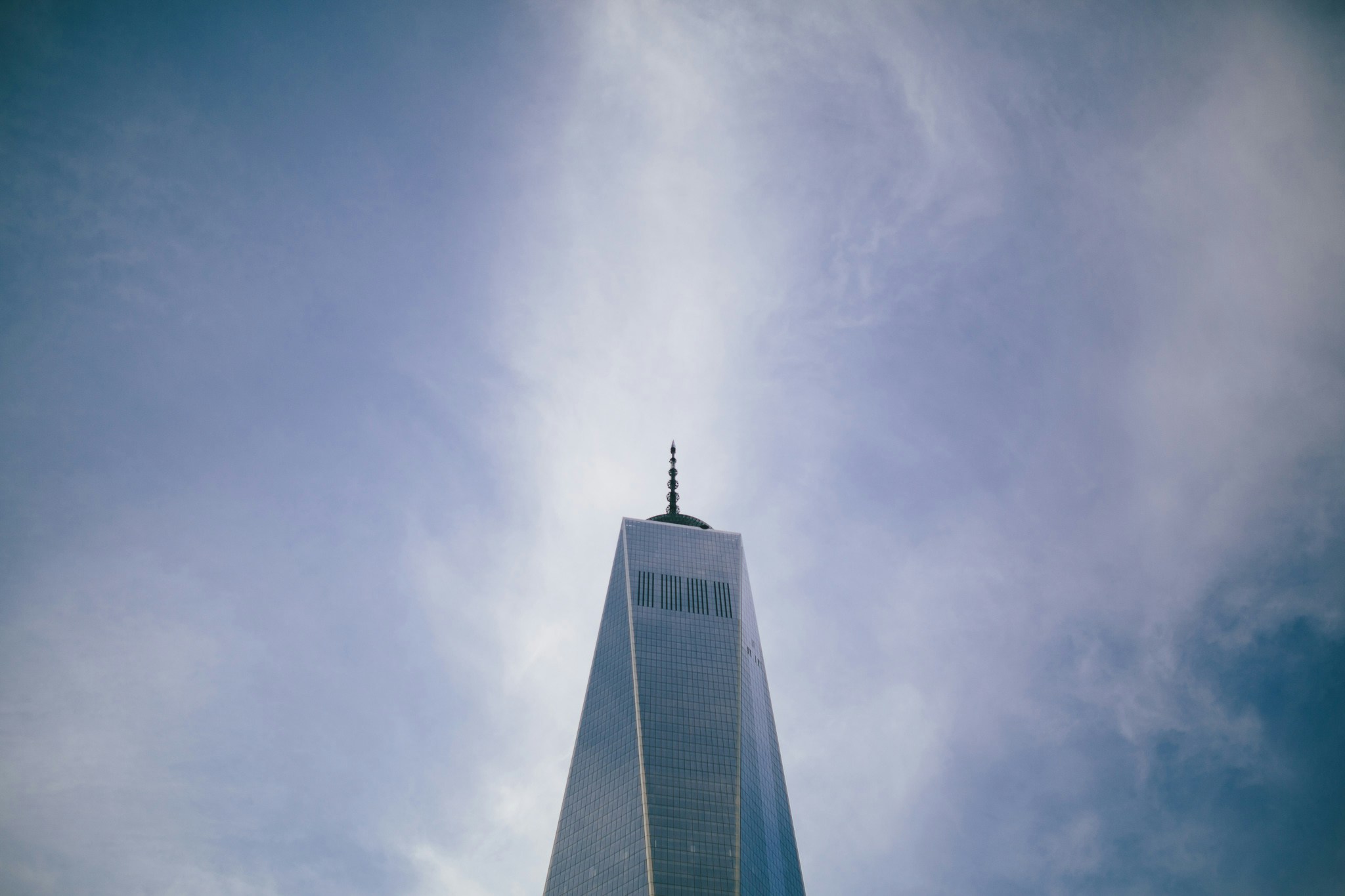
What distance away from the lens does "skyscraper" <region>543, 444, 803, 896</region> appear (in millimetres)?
105250

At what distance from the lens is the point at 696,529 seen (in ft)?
494

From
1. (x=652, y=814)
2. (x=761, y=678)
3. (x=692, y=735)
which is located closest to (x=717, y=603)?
(x=761, y=678)

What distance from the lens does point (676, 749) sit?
114m

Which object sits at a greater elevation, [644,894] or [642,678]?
[642,678]

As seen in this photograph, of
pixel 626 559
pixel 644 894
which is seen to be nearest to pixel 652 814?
pixel 644 894

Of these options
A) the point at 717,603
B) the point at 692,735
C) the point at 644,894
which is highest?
the point at 717,603

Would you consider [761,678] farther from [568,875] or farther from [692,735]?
[568,875]

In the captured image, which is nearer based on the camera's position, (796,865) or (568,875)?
(568,875)

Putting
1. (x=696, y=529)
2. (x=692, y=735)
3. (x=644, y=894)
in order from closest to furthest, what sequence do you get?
(x=644, y=894) → (x=692, y=735) → (x=696, y=529)

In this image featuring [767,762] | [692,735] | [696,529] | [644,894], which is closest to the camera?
[644,894]

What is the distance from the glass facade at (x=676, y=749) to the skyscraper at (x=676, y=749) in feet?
0.63

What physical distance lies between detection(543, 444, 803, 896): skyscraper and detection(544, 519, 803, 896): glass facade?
191 mm

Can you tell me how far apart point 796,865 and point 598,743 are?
1482 inches

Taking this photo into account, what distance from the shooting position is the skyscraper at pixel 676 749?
105 m
